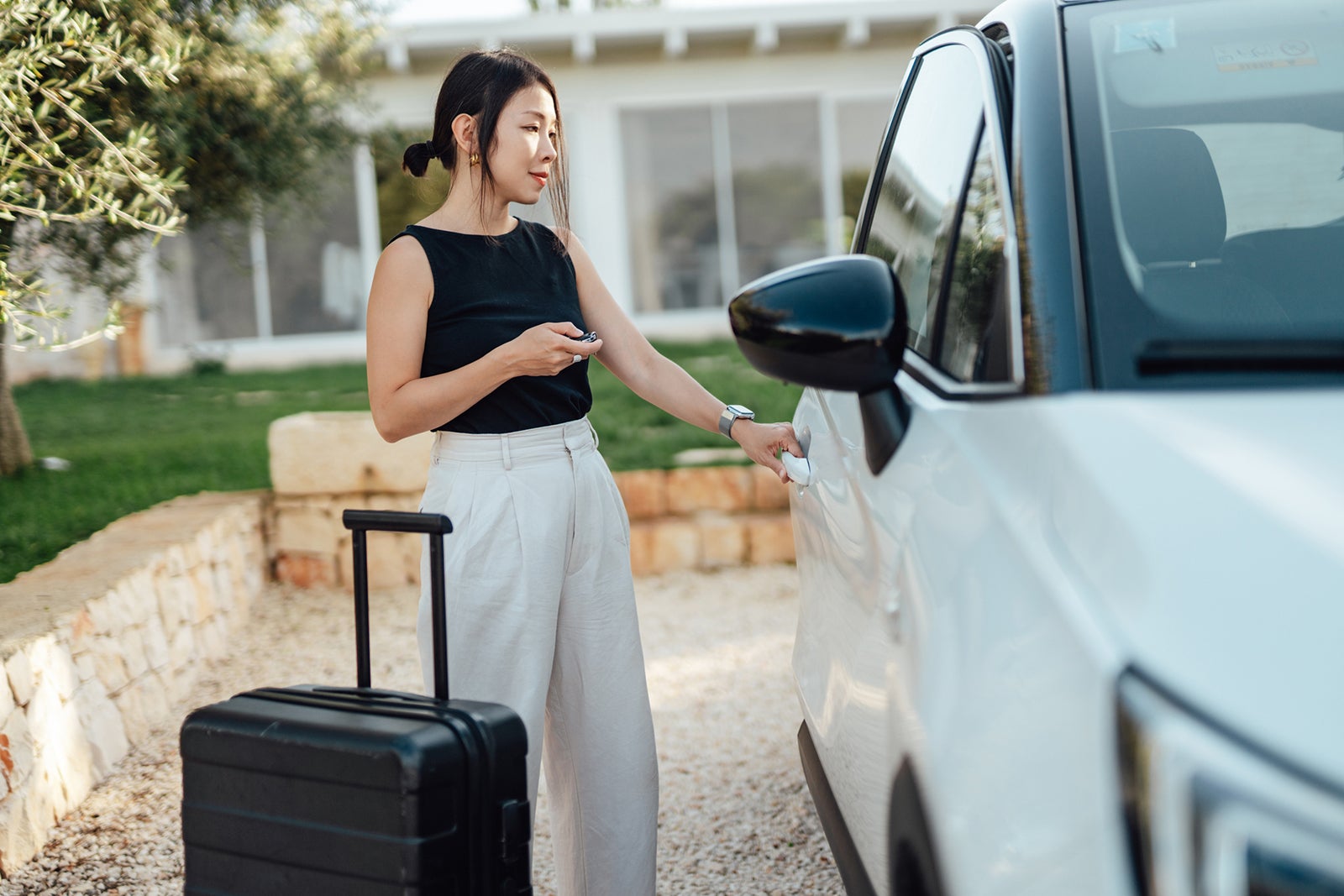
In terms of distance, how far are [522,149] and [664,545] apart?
14.7 ft

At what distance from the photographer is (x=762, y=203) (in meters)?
15.4

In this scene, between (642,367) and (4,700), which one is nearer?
(642,367)

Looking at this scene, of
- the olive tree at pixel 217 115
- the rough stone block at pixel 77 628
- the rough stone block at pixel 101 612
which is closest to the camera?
the rough stone block at pixel 77 628

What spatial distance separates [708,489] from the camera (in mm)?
6781

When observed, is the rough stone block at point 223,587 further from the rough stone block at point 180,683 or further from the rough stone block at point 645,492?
the rough stone block at point 645,492

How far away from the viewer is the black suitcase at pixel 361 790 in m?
1.79

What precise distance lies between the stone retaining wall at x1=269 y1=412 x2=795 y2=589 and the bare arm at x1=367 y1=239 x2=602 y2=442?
392 cm

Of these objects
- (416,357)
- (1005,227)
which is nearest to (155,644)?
(416,357)

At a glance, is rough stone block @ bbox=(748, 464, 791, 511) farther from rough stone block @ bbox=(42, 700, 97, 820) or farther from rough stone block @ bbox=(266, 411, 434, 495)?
rough stone block @ bbox=(42, 700, 97, 820)

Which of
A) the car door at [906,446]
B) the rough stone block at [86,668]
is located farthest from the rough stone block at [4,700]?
the car door at [906,446]

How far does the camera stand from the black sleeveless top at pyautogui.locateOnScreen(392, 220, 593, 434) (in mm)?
2395

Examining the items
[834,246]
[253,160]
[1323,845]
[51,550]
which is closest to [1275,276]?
[1323,845]

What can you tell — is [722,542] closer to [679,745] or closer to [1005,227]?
[679,745]

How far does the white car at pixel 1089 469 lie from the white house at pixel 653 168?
1169cm
